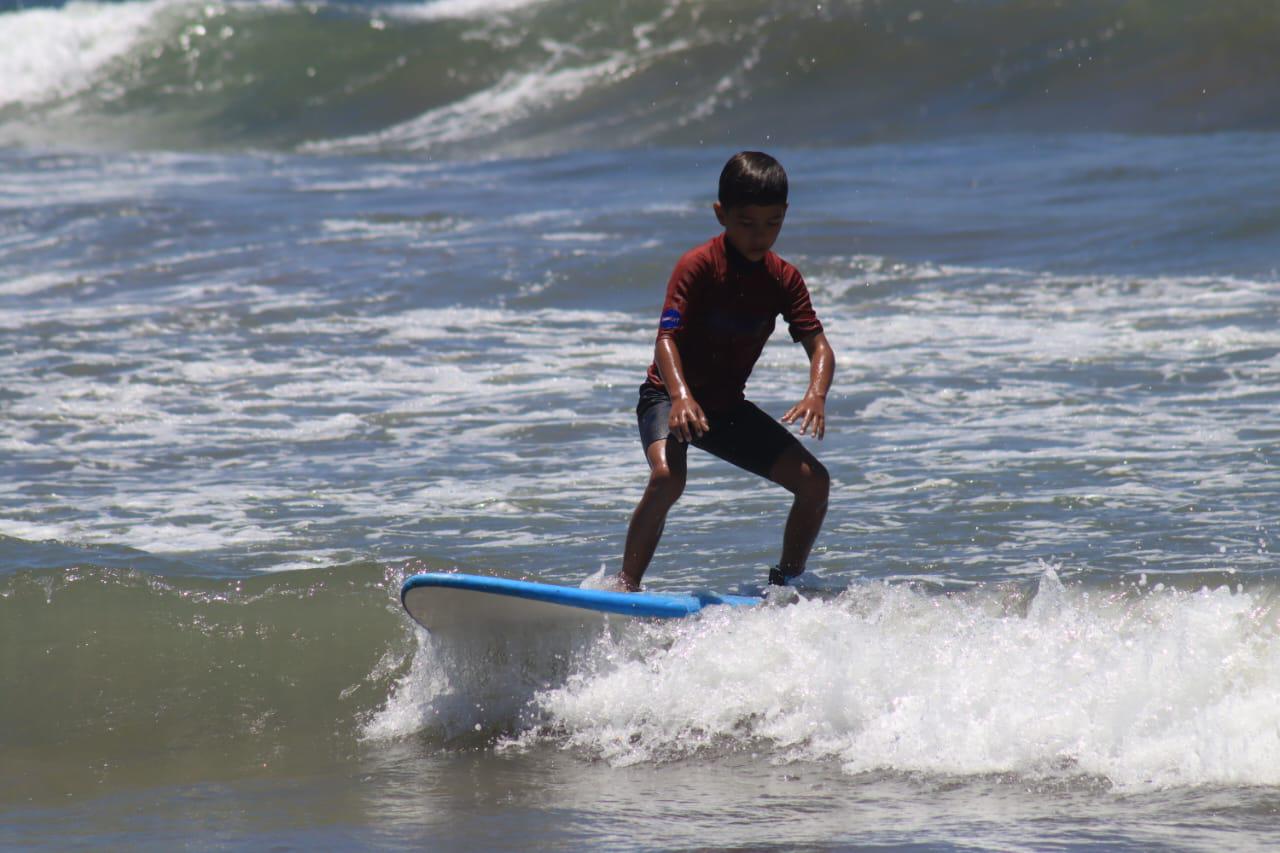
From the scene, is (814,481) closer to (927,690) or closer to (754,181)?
(927,690)

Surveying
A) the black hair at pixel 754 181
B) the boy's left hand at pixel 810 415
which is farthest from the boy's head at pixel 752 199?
the boy's left hand at pixel 810 415

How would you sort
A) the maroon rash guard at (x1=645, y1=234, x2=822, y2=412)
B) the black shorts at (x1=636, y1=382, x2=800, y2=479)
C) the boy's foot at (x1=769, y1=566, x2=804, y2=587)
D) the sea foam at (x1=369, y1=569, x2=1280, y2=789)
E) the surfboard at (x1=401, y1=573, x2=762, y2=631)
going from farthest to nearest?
the boy's foot at (x1=769, y1=566, x2=804, y2=587) → the black shorts at (x1=636, y1=382, x2=800, y2=479) → the maroon rash guard at (x1=645, y1=234, x2=822, y2=412) → the surfboard at (x1=401, y1=573, x2=762, y2=631) → the sea foam at (x1=369, y1=569, x2=1280, y2=789)

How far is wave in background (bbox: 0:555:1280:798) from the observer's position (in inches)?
166

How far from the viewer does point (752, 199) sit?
447 centimetres

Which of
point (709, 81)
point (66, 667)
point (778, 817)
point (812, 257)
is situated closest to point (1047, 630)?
point (778, 817)

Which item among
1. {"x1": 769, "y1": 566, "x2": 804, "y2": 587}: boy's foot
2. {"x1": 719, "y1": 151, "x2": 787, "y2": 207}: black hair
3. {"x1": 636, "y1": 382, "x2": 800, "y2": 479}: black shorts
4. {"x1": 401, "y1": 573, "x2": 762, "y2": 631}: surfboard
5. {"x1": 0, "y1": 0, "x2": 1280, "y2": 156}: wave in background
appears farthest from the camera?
{"x1": 0, "y1": 0, "x2": 1280, "y2": 156}: wave in background

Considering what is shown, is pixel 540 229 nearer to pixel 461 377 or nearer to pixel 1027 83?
pixel 461 377

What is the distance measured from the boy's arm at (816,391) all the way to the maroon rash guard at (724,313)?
0.24 feet

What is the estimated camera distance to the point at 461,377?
30.7 feet

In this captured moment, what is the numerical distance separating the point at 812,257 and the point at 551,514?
245 inches

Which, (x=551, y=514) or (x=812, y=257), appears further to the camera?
(x=812, y=257)

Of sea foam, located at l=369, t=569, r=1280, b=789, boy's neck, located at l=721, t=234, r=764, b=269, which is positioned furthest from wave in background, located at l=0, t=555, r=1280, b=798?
boy's neck, located at l=721, t=234, r=764, b=269

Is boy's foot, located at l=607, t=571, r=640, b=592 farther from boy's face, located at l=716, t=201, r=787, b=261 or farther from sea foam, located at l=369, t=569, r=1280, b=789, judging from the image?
boy's face, located at l=716, t=201, r=787, b=261

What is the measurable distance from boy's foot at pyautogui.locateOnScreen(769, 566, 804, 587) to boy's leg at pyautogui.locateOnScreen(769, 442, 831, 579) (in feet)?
0.22
